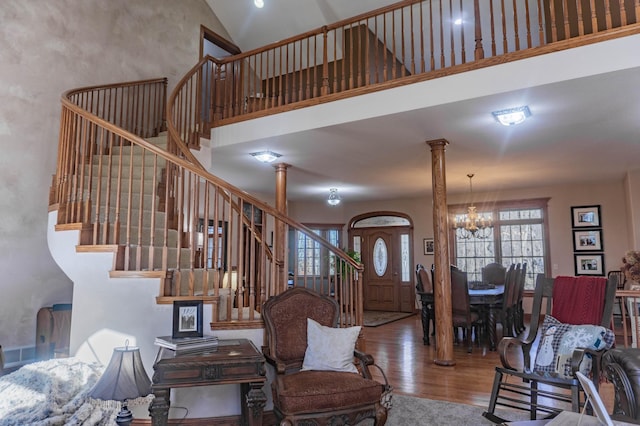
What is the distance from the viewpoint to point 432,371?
466 cm

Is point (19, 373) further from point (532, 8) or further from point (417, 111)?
point (532, 8)

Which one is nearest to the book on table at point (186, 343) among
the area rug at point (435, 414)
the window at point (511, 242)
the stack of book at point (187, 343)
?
the stack of book at point (187, 343)

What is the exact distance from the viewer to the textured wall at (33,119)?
14.8ft

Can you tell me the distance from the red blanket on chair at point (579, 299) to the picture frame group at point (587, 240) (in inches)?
232

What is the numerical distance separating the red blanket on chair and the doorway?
6933mm

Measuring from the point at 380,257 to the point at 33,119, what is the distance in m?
7.85

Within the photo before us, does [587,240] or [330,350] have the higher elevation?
[587,240]

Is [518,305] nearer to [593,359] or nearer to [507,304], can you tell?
[507,304]

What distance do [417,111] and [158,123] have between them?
4001mm

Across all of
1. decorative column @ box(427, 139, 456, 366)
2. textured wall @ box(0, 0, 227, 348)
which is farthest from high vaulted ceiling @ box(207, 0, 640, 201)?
textured wall @ box(0, 0, 227, 348)

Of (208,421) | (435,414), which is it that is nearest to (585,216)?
(435,414)

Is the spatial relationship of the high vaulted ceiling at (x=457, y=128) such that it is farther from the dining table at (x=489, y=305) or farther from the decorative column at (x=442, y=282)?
the dining table at (x=489, y=305)

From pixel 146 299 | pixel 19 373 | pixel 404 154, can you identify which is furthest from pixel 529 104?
pixel 19 373

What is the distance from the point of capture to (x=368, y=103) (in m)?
4.55
